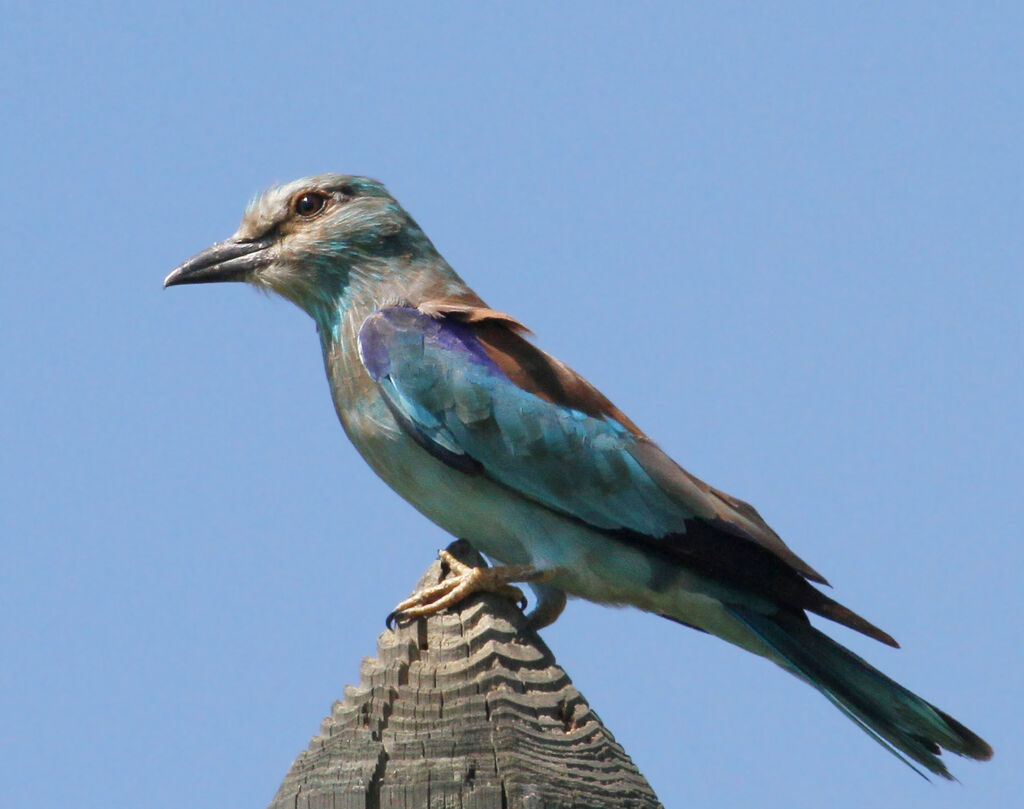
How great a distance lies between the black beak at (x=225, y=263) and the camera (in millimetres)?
7062

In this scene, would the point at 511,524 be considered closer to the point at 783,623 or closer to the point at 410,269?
the point at 783,623

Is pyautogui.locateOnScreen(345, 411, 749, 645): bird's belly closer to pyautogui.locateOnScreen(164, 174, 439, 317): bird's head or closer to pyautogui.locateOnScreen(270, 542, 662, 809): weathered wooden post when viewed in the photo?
pyautogui.locateOnScreen(164, 174, 439, 317): bird's head

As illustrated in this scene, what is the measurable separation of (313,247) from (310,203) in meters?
0.31

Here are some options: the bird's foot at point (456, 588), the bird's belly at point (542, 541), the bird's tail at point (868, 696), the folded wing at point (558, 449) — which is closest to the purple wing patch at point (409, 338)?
the folded wing at point (558, 449)

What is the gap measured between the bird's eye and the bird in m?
0.96

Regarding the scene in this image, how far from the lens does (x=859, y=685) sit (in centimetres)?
587

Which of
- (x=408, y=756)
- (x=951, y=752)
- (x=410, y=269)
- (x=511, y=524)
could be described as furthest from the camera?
(x=410, y=269)

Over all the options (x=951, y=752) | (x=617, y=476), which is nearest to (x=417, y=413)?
(x=617, y=476)

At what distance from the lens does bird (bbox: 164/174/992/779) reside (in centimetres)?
597

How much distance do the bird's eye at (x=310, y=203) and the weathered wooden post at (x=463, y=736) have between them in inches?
143

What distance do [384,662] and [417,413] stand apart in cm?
233

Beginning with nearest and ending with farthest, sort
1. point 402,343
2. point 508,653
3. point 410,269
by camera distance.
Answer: point 508,653 → point 402,343 → point 410,269

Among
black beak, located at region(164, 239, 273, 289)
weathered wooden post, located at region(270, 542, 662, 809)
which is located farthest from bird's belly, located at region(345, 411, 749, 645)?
weathered wooden post, located at region(270, 542, 662, 809)

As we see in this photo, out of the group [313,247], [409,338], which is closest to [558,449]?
[409,338]
